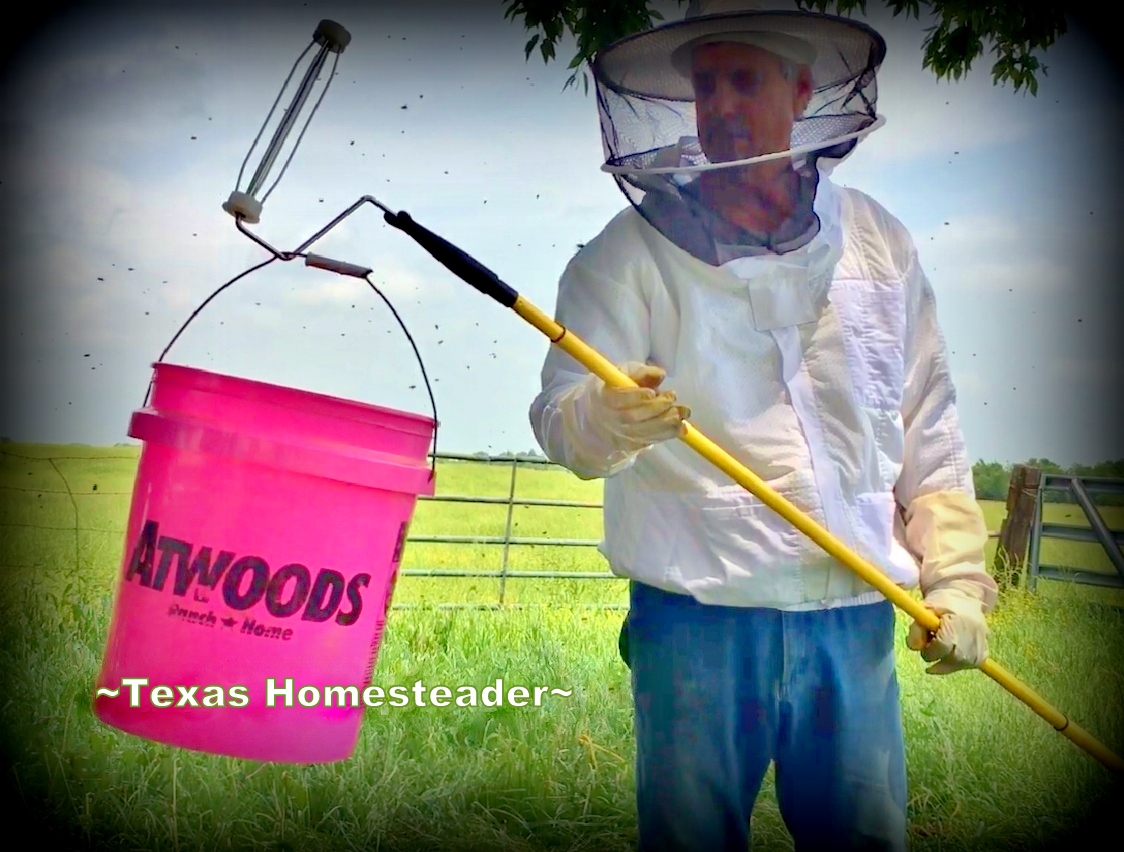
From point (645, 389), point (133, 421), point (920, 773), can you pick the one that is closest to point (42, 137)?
point (133, 421)

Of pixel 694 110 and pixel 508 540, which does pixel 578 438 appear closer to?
pixel 694 110

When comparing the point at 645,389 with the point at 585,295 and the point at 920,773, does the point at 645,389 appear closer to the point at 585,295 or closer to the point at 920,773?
the point at 585,295

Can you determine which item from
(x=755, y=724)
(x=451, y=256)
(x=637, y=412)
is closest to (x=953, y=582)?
(x=755, y=724)

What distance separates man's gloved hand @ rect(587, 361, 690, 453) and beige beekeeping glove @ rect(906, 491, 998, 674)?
0.48 meters

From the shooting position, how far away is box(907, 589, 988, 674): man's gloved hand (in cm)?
140

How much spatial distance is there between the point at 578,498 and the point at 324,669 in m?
0.96

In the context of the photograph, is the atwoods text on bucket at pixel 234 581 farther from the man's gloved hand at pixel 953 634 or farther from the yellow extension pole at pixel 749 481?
the man's gloved hand at pixel 953 634

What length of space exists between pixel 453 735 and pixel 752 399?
2.61ft

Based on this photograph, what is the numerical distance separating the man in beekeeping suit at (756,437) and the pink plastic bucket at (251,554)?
0.81 feet

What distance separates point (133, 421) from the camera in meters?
1.27

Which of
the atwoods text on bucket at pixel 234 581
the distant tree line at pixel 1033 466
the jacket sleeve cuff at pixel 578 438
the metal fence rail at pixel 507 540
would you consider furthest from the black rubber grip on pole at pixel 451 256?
the distant tree line at pixel 1033 466

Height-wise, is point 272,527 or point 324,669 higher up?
point 272,527

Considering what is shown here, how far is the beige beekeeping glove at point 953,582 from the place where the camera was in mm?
1402

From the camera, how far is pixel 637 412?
118 centimetres
